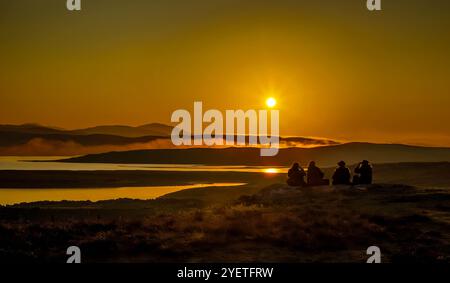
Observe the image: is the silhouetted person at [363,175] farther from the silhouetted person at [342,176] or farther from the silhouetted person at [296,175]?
the silhouetted person at [296,175]

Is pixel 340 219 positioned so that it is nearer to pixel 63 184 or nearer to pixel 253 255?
pixel 253 255

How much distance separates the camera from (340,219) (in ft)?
80.6

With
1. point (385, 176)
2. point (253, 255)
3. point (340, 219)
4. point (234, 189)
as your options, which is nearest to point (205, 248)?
point (253, 255)

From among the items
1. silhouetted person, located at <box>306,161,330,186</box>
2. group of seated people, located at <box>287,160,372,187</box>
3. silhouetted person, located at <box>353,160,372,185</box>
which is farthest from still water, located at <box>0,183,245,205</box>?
silhouetted person, located at <box>353,160,372,185</box>

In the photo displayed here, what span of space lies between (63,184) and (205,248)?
272 feet

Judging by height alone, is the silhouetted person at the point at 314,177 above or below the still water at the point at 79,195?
above

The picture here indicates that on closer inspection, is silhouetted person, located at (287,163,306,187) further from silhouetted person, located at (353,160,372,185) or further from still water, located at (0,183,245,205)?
still water, located at (0,183,245,205)

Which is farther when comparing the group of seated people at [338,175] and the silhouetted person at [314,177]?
the silhouetted person at [314,177]

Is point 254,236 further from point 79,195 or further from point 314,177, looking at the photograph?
point 79,195

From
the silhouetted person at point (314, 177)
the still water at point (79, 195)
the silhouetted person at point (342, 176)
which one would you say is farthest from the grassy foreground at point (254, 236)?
the still water at point (79, 195)

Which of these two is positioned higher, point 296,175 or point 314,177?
point 296,175

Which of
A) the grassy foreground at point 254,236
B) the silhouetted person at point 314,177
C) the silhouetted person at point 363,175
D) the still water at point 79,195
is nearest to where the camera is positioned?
the grassy foreground at point 254,236

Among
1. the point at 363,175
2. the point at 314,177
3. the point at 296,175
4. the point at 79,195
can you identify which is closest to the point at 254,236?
the point at 296,175
